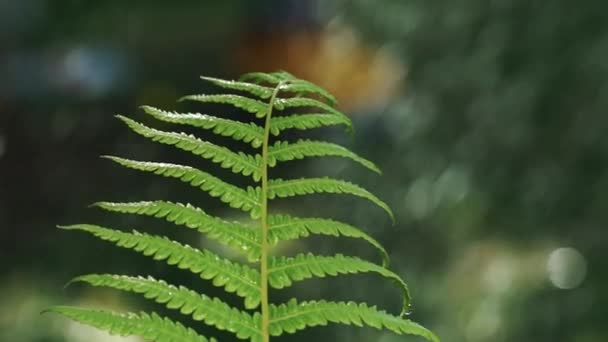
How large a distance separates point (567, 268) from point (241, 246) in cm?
341

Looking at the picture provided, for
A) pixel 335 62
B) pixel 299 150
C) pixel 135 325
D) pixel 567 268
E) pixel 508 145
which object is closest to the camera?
pixel 135 325

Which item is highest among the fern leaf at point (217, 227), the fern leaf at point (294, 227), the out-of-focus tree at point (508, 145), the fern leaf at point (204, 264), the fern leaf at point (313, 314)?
the out-of-focus tree at point (508, 145)

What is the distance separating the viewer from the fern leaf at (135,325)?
1.54ft

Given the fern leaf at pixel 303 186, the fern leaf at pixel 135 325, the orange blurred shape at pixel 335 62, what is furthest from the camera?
the orange blurred shape at pixel 335 62

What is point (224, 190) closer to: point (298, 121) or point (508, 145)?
point (298, 121)

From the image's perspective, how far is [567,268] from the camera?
3793mm

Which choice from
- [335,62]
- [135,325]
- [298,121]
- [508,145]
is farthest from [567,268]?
[135,325]

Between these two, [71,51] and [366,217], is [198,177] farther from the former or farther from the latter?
[71,51]

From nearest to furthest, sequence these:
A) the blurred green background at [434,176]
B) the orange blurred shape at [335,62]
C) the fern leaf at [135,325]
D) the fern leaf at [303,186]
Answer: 1. the fern leaf at [135,325]
2. the fern leaf at [303,186]
3. the blurred green background at [434,176]
4. the orange blurred shape at [335,62]

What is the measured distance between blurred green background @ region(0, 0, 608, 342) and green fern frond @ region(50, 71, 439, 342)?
2810 mm

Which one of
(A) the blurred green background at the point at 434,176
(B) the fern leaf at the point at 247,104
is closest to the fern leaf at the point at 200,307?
(B) the fern leaf at the point at 247,104

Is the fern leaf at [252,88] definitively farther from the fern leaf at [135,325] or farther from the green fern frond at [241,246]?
the fern leaf at [135,325]

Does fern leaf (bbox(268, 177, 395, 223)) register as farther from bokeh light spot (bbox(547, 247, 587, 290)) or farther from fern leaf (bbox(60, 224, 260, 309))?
bokeh light spot (bbox(547, 247, 587, 290))

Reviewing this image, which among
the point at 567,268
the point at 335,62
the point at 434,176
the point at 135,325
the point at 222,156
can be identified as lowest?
the point at 135,325
